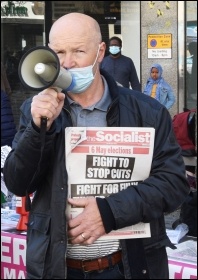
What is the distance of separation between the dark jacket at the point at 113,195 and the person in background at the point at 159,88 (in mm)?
5754

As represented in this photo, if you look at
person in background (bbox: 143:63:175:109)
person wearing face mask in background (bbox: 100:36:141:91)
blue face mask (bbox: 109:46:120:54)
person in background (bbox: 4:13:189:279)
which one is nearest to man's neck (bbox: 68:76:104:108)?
person in background (bbox: 4:13:189:279)

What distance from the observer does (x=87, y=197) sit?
2045 millimetres

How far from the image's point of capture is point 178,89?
8.56 m

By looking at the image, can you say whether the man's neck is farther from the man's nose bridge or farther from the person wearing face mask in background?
the person wearing face mask in background

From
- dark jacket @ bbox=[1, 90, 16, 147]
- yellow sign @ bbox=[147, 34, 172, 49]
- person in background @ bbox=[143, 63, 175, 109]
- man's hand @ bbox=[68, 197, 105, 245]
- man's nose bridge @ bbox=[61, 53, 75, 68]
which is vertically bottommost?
man's hand @ bbox=[68, 197, 105, 245]

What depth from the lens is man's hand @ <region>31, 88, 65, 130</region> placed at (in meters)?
1.88

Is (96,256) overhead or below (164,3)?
below

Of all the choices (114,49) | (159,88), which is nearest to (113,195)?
(159,88)

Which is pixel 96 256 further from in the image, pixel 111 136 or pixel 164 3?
pixel 164 3

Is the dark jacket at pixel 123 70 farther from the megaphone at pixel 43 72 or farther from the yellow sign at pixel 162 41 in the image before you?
the megaphone at pixel 43 72

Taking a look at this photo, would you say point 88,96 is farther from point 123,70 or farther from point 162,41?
point 162,41

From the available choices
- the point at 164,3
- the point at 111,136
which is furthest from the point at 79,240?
the point at 164,3

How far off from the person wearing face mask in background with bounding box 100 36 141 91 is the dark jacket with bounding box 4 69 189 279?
5901mm

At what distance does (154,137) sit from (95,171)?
0.76ft
